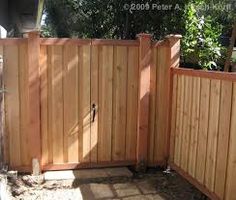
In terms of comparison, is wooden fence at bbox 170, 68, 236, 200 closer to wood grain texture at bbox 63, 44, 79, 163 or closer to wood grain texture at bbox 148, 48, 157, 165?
wood grain texture at bbox 148, 48, 157, 165

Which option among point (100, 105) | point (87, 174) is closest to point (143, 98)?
point (100, 105)

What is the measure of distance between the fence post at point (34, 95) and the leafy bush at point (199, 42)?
9.94 feet

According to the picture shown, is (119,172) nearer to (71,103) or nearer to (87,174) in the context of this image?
(87,174)

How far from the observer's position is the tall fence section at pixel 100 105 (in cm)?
447

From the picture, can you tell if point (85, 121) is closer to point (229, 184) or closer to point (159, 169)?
point (159, 169)

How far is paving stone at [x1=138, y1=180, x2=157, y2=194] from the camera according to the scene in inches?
170

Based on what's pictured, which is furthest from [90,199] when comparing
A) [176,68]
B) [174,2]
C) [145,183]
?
[174,2]

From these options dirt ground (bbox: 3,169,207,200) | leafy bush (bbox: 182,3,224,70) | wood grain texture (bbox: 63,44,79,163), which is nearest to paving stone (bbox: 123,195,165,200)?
dirt ground (bbox: 3,169,207,200)

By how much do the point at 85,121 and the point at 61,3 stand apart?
7.72m

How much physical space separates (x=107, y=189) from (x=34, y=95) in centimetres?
145

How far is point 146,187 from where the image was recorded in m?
4.46

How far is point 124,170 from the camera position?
16.1 ft

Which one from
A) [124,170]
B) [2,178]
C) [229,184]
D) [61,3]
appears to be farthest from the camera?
[61,3]

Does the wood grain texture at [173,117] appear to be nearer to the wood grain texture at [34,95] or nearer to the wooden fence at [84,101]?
the wooden fence at [84,101]
